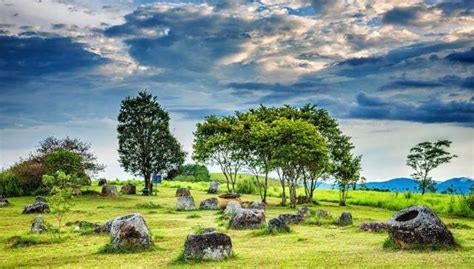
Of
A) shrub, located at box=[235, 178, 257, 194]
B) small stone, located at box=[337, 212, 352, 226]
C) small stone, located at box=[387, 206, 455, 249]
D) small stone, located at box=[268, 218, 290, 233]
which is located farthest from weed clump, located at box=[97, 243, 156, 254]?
shrub, located at box=[235, 178, 257, 194]

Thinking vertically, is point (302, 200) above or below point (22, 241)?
above

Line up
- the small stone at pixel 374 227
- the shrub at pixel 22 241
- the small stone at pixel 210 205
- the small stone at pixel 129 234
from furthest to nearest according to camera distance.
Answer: the small stone at pixel 210 205
the small stone at pixel 374 227
the shrub at pixel 22 241
the small stone at pixel 129 234

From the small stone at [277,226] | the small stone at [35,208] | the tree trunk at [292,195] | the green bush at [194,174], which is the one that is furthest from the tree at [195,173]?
the small stone at [277,226]

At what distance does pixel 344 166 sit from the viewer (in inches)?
2817

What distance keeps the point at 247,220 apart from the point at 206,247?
1420 cm

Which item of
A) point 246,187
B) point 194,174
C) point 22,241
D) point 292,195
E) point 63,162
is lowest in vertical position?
point 22,241

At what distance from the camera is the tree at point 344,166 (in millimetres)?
71056

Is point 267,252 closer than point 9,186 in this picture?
Yes

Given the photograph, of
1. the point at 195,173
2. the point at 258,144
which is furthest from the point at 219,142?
the point at 195,173

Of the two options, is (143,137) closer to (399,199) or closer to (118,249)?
(399,199)

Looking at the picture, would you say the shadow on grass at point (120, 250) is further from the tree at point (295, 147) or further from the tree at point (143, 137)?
the tree at point (143, 137)

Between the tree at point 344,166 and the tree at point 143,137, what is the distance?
27.8 m

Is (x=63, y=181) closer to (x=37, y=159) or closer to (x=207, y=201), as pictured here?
(x=207, y=201)

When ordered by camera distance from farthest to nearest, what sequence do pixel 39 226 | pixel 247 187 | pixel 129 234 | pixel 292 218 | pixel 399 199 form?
pixel 247 187 → pixel 399 199 → pixel 292 218 → pixel 39 226 → pixel 129 234
